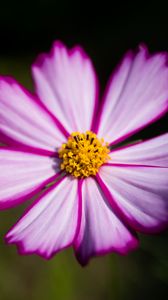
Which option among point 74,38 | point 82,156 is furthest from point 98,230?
point 74,38

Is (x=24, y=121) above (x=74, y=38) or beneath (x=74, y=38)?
beneath

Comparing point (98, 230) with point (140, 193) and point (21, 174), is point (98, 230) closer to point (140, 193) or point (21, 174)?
point (140, 193)

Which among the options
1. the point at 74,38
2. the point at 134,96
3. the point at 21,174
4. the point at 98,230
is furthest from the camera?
the point at 74,38

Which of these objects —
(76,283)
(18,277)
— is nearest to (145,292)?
(76,283)

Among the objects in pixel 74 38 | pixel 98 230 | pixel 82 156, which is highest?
pixel 74 38

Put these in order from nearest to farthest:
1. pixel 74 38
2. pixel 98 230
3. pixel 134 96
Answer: pixel 98 230 → pixel 134 96 → pixel 74 38

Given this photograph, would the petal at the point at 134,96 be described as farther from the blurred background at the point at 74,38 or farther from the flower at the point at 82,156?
A: the blurred background at the point at 74,38

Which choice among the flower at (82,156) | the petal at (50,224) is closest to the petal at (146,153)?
the flower at (82,156)

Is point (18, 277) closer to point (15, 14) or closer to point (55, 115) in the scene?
point (55, 115)
